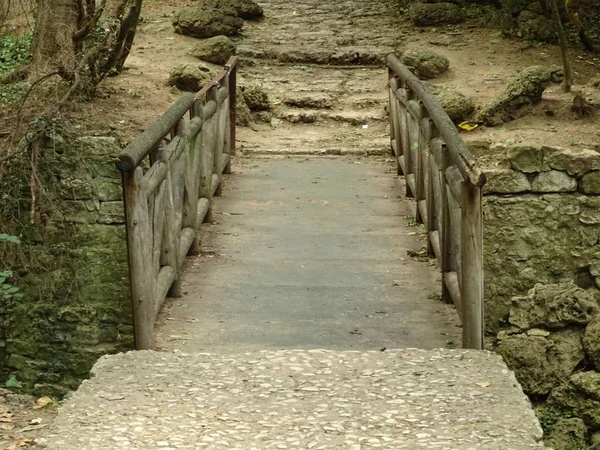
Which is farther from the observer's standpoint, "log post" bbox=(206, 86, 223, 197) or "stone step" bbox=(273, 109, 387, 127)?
"stone step" bbox=(273, 109, 387, 127)

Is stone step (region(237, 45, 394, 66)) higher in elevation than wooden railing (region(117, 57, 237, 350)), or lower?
lower

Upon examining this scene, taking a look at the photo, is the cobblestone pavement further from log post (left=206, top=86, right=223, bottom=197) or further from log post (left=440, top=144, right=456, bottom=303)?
log post (left=206, top=86, right=223, bottom=197)

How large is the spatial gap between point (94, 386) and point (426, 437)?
1.56 meters

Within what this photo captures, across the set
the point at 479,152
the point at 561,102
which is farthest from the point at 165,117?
the point at 561,102

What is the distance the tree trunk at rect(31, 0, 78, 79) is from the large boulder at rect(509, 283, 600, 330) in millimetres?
5619

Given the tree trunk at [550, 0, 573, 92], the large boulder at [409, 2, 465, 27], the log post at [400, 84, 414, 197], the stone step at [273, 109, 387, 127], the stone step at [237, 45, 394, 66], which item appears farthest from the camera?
the large boulder at [409, 2, 465, 27]

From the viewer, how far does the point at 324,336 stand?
5.95m

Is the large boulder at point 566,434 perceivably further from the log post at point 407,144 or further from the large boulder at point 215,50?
the large boulder at point 215,50

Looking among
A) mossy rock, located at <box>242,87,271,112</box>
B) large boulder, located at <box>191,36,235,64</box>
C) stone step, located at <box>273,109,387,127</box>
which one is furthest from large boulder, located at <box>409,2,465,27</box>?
mossy rock, located at <box>242,87,271,112</box>

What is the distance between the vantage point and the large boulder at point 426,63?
43.0 ft

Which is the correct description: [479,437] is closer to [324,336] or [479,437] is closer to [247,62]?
[324,336]

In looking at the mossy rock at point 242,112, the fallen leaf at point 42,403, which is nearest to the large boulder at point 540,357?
the fallen leaf at point 42,403

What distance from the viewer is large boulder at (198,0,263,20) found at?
1555 centimetres

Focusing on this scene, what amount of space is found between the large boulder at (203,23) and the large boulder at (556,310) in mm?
9489
